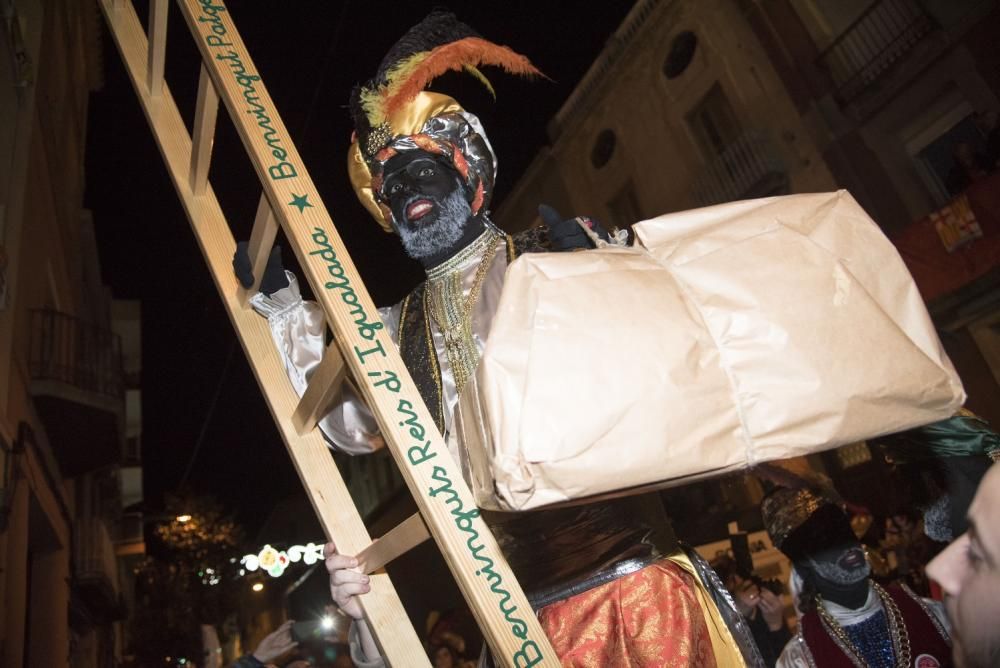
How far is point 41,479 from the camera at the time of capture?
27.1ft

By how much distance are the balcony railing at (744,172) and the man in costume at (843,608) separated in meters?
9.79

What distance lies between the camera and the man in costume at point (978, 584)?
1063 mm

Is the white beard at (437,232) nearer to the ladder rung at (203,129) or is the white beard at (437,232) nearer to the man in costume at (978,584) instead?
the ladder rung at (203,129)

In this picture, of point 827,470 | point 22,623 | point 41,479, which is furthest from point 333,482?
point 827,470

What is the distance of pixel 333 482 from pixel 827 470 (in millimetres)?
12129

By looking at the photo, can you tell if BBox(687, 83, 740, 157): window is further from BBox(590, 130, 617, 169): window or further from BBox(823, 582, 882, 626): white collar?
BBox(823, 582, 882, 626): white collar

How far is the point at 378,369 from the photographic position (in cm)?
140

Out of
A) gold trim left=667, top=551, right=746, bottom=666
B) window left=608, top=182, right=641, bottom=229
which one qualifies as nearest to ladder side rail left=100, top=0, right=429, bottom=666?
gold trim left=667, top=551, right=746, bottom=666

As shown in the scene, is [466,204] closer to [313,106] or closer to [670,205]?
[313,106]

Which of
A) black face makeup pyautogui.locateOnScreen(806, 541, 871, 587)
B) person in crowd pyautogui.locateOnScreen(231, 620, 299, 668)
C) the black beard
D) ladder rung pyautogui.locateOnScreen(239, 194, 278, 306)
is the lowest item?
the black beard

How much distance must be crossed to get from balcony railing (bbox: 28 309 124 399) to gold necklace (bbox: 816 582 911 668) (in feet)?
29.3

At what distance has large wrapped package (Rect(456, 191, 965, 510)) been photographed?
105cm

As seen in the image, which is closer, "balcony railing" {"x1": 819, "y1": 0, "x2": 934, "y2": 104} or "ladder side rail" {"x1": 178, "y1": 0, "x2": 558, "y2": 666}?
"ladder side rail" {"x1": 178, "y1": 0, "x2": 558, "y2": 666}

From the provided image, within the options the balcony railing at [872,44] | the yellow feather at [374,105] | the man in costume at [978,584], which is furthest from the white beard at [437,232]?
the balcony railing at [872,44]
